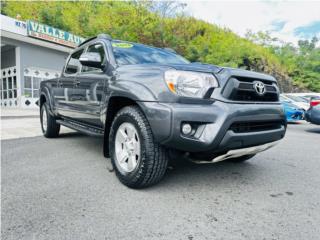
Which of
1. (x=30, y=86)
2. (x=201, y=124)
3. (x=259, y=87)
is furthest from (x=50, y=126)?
(x=30, y=86)

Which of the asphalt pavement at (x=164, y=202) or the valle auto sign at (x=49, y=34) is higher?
the valle auto sign at (x=49, y=34)

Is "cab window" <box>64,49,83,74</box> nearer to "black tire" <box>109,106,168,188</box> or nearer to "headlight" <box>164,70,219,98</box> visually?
"black tire" <box>109,106,168,188</box>

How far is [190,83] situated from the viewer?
2055mm

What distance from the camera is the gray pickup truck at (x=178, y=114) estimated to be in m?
1.97

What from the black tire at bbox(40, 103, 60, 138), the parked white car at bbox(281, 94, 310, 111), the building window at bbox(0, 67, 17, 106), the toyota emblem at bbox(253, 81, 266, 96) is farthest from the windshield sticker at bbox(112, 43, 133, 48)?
the building window at bbox(0, 67, 17, 106)

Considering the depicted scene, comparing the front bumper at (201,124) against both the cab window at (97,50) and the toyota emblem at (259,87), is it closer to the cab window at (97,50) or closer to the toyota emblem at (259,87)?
the toyota emblem at (259,87)

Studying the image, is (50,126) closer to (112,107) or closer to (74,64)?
(74,64)

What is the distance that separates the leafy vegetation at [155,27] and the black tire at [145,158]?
761 inches

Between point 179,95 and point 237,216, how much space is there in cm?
109

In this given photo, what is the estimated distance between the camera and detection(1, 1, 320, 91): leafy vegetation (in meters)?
20.2

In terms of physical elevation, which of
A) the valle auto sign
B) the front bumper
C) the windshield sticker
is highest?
the valle auto sign

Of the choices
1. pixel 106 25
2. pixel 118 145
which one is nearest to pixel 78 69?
pixel 118 145

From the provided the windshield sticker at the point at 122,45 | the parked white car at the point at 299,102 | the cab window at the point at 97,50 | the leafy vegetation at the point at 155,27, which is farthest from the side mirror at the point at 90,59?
the leafy vegetation at the point at 155,27

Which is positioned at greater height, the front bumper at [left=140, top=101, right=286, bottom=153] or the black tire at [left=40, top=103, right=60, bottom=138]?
the front bumper at [left=140, top=101, right=286, bottom=153]
